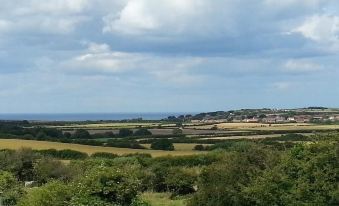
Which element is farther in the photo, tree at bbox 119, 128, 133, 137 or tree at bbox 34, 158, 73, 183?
tree at bbox 119, 128, 133, 137

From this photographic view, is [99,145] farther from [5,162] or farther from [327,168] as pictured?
[327,168]

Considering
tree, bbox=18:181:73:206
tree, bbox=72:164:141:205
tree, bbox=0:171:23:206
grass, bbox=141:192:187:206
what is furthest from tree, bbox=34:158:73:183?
tree, bbox=72:164:141:205

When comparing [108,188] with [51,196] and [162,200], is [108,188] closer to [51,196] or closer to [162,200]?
[51,196]

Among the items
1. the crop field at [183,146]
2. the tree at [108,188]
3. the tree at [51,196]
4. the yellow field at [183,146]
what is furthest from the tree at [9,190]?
the crop field at [183,146]

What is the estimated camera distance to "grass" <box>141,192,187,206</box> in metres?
37.1

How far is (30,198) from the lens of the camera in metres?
24.3

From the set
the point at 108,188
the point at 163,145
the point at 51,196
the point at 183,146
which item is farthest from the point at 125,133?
the point at 108,188

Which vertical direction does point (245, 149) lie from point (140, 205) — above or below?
above

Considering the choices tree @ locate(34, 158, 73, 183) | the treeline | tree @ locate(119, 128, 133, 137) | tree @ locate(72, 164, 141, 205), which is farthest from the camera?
tree @ locate(119, 128, 133, 137)

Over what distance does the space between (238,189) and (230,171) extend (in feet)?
3.27

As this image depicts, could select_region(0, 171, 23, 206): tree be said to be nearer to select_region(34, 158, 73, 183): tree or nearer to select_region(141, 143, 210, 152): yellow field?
select_region(34, 158, 73, 183): tree

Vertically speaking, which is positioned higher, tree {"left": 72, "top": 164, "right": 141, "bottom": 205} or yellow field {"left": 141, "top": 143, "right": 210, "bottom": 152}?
tree {"left": 72, "top": 164, "right": 141, "bottom": 205}

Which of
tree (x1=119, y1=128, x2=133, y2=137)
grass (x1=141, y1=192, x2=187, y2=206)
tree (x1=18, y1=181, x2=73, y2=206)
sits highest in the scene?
tree (x1=119, y1=128, x2=133, y2=137)

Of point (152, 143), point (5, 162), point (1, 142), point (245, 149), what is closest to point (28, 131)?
point (1, 142)
